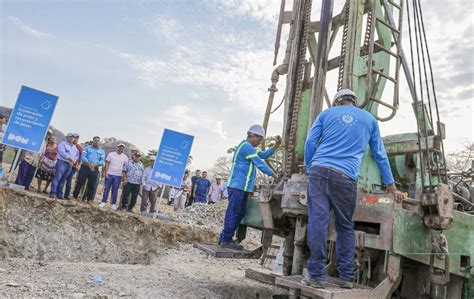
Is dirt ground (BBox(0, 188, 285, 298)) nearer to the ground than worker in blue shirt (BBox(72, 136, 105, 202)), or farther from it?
nearer to the ground

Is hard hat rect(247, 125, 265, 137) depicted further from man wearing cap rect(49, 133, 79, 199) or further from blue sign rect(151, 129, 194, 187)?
man wearing cap rect(49, 133, 79, 199)

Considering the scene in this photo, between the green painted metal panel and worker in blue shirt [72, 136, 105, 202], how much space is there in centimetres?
691

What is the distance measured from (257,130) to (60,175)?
4948mm

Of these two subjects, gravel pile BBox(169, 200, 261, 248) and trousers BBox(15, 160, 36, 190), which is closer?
trousers BBox(15, 160, 36, 190)

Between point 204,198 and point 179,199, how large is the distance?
0.92m

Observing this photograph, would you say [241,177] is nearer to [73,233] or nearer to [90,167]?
[73,233]

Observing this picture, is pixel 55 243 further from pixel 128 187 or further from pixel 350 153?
pixel 350 153

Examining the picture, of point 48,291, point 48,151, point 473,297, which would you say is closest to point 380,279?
point 473,297

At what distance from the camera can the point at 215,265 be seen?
734 cm

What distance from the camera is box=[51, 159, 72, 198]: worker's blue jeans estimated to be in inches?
317

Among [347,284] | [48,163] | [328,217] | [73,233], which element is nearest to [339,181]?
[328,217]

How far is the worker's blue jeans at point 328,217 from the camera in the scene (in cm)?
336

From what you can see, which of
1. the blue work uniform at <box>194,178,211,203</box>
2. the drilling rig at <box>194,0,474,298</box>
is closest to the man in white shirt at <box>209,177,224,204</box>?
the blue work uniform at <box>194,178,211,203</box>

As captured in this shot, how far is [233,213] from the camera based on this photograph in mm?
4859
